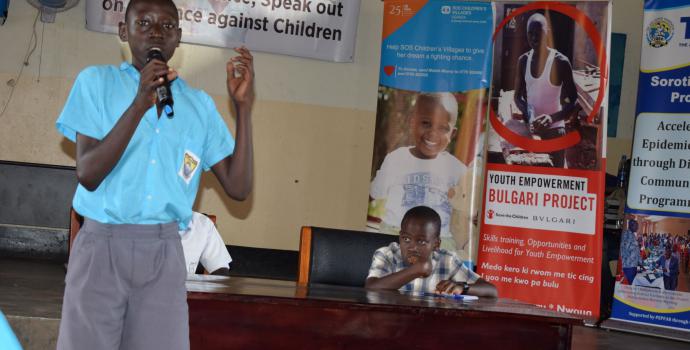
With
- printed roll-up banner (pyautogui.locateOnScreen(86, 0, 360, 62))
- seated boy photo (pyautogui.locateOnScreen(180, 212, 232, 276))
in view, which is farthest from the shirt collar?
printed roll-up banner (pyautogui.locateOnScreen(86, 0, 360, 62))

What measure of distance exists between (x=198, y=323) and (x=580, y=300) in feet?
11.8

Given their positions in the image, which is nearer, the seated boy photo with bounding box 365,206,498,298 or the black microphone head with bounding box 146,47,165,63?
the black microphone head with bounding box 146,47,165,63

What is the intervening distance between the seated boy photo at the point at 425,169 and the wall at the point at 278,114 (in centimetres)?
111

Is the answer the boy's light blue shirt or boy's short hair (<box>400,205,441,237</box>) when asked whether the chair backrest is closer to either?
boy's short hair (<box>400,205,441,237</box>)

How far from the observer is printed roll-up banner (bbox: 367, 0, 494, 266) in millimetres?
6176

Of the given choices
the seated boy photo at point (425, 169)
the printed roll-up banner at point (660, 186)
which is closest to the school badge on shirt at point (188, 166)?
the seated boy photo at point (425, 169)

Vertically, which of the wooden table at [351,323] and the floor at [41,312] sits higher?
the wooden table at [351,323]

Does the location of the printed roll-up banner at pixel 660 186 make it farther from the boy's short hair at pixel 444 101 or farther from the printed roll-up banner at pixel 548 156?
the boy's short hair at pixel 444 101

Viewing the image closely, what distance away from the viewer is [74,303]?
1.93 metres

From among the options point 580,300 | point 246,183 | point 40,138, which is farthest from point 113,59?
point 246,183

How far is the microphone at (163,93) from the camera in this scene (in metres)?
1.96

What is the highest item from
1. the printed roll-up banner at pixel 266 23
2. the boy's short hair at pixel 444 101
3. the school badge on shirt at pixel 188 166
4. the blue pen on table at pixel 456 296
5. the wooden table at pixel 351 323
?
the printed roll-up banner at pixel 266 23

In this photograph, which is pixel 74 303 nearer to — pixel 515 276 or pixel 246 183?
pixel 246 183

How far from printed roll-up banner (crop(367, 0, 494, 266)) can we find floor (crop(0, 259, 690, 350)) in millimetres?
1042
